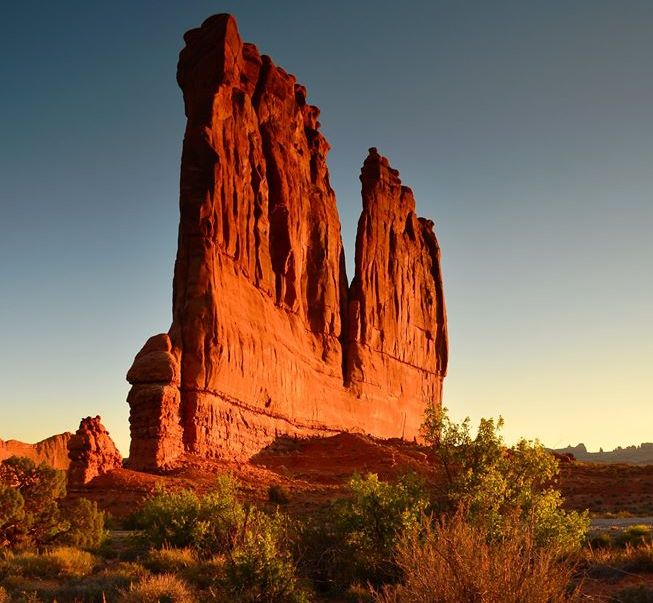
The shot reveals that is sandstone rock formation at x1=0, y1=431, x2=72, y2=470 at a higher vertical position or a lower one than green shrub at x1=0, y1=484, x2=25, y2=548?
higher

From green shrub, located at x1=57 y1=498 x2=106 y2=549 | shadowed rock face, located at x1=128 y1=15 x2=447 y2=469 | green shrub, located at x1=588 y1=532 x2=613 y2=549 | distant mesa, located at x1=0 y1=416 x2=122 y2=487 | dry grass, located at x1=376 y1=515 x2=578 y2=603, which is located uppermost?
shadowed rock face, located at x1=128 y1=15 x2=447 y2=469

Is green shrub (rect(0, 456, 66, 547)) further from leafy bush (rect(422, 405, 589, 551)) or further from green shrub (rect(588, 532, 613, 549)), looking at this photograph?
green shrub (rect(588, 532, 613, 549))

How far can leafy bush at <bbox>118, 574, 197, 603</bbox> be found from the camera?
11391 mm

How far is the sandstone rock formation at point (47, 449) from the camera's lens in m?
53.1

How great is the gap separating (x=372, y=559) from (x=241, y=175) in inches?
1253

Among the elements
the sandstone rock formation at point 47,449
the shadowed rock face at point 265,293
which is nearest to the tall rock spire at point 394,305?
the shadowed rock face at point 265,293

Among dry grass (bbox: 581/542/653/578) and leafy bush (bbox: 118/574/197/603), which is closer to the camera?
leafy bush (bbox: 118/574/197/603)

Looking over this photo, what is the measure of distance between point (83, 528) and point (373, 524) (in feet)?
28.5

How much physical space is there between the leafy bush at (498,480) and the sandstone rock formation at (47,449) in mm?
41836

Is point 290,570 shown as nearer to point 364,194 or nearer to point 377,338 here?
point 377,338

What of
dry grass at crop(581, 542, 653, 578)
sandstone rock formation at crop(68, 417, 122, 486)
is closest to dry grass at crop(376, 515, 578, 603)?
dry grass at crop(581, 542, 653, 578)

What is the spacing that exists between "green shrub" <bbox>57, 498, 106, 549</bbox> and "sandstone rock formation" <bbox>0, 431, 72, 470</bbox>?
34574mm

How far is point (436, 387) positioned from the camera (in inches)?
3009

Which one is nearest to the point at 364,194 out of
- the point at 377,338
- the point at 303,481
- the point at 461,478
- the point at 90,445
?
the point at 377,338
